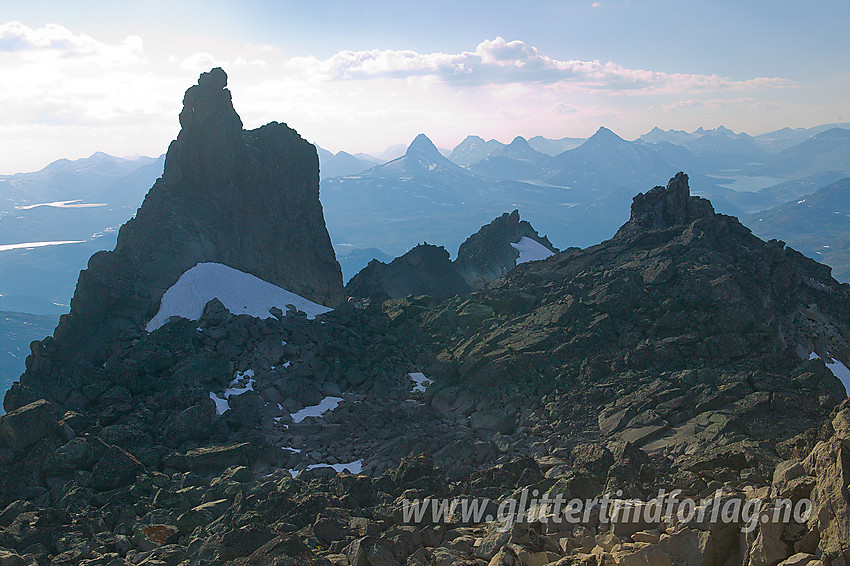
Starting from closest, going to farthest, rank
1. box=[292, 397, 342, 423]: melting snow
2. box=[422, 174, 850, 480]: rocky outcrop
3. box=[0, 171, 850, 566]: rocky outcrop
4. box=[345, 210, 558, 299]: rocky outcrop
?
1. box=[0, 171, 850, 566]: rocky outcrop
2. box=[422, 174, 850, 480]: rocky outcrop
3. box=[292, 397, 342, 423]: melting snow
4. box=[345, 210, 558, 299]: rocky outcrop

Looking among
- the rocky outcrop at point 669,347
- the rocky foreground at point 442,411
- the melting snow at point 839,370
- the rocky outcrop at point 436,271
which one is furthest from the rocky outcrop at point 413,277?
the melting snow at point 839,370

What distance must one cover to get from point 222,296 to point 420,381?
14.1 metres

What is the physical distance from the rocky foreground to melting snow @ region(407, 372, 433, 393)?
0.16m

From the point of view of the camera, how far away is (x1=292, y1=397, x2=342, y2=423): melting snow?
1196 inches

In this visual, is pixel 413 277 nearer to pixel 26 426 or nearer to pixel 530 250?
pixel 530 250

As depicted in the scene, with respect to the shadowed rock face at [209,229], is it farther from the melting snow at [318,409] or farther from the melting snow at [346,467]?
the melting snow at [346,467]

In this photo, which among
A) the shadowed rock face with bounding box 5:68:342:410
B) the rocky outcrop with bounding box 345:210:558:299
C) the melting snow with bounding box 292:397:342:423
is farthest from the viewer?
the rocky outcrop with bounding box 345:210:558:299

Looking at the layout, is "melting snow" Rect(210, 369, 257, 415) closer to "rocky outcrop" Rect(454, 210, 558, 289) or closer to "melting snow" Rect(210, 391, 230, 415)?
"melting snow" Rect(210, 391, 230, 415)

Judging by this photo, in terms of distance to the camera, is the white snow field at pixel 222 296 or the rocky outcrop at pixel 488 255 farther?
the rocky outcrop at pixel 488 255

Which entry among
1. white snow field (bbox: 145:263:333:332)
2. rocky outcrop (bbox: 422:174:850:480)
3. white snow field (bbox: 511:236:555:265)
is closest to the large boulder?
white snow field (bbox: 145:263:333:332)

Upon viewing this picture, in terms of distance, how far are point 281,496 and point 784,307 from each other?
2957 centimetres

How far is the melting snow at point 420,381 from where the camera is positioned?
3428 centimetres

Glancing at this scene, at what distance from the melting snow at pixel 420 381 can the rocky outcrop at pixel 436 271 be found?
2374 cm

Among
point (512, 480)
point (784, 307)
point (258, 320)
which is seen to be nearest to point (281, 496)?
point (512, 480)
